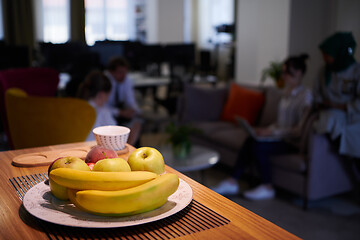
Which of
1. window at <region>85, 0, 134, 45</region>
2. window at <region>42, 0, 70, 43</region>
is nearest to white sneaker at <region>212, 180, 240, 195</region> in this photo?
window at <region>42, 0, 70, 43</region>

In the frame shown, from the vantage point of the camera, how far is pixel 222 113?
439cm

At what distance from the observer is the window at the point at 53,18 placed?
10.2 meters

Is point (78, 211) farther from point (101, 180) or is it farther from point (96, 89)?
point (96, 89)

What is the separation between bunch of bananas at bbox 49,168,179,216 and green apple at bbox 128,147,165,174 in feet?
0.29

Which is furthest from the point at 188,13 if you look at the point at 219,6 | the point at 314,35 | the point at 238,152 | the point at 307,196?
the point at 307,196

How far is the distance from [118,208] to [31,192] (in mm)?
276

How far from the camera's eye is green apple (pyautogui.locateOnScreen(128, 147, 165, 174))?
1.00 meters

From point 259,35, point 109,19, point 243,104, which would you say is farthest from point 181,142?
point 109,19

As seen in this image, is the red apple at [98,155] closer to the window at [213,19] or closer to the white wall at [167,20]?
the window at [213,19]

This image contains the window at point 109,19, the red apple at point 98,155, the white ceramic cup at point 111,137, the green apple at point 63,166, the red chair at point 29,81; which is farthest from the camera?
the window at point 109,19

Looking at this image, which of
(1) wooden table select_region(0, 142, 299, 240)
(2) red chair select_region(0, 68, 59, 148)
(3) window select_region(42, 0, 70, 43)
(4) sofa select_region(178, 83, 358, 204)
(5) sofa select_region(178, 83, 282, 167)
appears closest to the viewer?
(1) wooden table select_region(0, 142, 299, 240)

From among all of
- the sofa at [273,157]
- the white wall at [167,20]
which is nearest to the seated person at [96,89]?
the sofa at [273,157]

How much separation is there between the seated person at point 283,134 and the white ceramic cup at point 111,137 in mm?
2092

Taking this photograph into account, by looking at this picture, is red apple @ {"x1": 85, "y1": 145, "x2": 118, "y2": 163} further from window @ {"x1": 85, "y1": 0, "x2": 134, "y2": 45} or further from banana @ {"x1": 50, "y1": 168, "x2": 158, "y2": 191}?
window @ {"x1": 85, "y1": 0, "x2": 134, "y2": 45}
